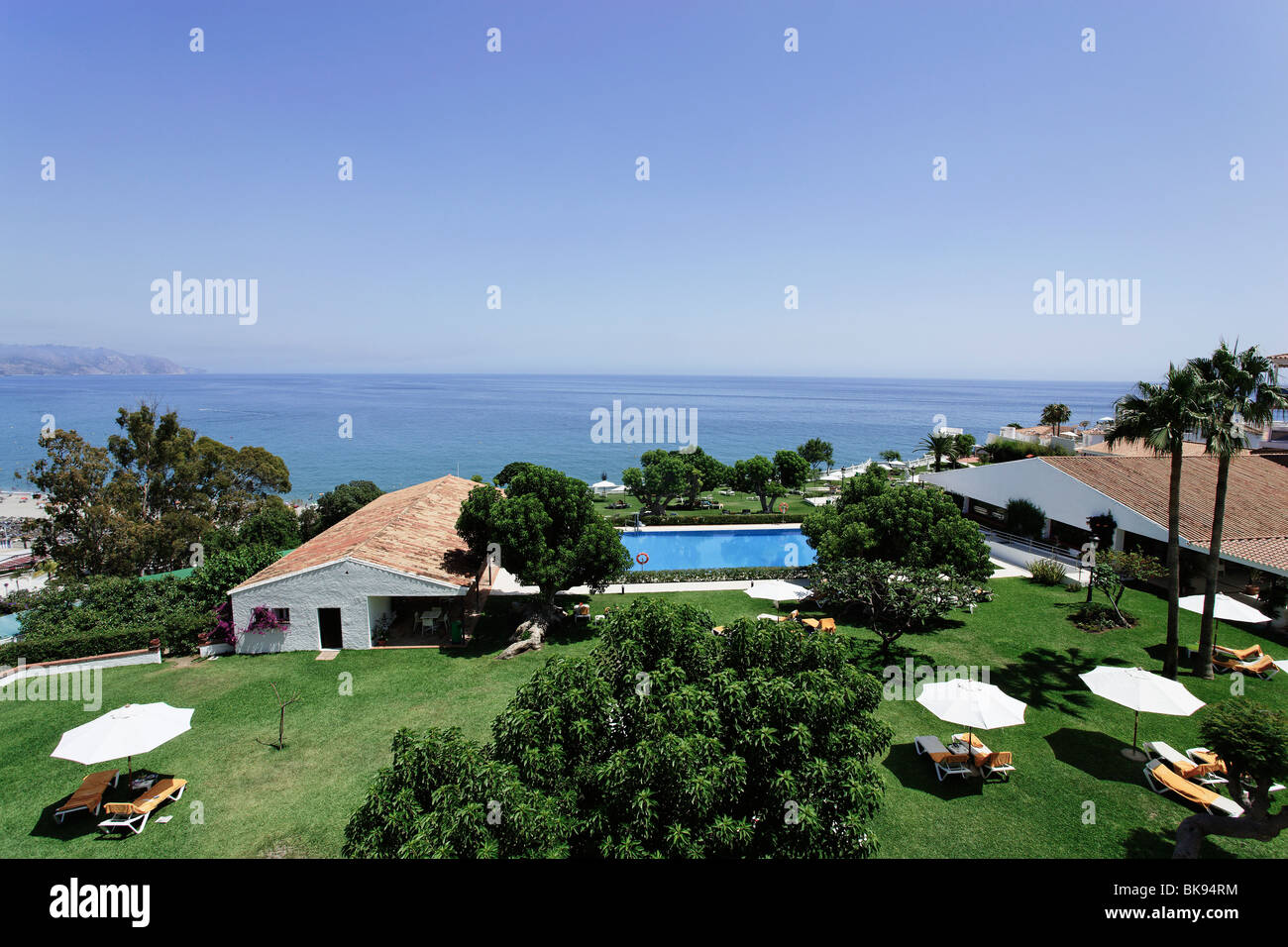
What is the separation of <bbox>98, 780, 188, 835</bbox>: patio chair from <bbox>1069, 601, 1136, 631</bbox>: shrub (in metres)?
26.7

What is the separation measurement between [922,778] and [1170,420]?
451 inches

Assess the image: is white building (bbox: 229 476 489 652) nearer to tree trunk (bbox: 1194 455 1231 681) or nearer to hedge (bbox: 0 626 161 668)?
hedge (bbox: 0 626 161 668)

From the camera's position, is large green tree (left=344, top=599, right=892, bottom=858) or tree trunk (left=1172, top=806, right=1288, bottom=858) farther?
tree trunk (left=1172, top=806, right=1288, bottom=858)

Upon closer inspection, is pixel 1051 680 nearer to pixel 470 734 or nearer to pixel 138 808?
pixel 470 734

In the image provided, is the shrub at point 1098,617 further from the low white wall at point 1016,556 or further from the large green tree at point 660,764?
the large green tree at point 660,764

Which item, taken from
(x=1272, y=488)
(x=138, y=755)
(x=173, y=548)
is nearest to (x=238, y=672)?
(x=138, y=755)

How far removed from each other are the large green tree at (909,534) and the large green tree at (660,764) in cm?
1424

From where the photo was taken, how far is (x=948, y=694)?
46.6 feet

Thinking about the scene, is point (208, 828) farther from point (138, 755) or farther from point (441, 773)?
point (441, 773)

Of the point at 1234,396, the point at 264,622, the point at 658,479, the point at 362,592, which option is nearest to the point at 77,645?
the point at 264,622

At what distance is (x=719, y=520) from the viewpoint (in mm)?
44188

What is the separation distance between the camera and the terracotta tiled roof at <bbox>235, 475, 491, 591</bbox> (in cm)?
2339

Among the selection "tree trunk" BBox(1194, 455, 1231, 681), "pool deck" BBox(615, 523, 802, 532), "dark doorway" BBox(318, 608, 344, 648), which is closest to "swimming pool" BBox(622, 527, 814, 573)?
"pool deck" BBox(615, 523, 802, 532)
